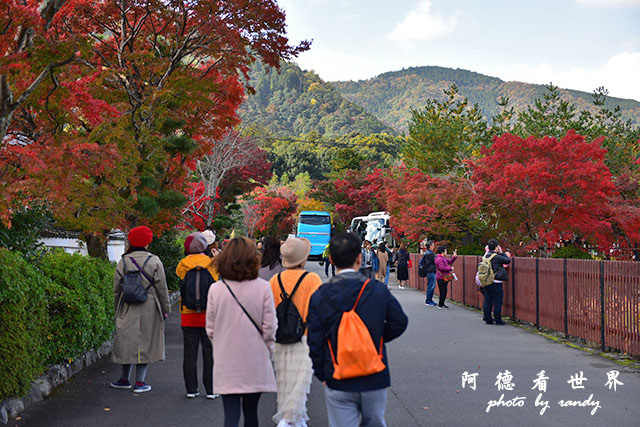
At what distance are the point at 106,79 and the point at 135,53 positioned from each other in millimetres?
1096

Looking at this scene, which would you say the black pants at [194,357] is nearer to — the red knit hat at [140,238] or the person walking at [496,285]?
the red knit hat at [140,238]

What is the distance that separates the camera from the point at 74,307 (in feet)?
26.0

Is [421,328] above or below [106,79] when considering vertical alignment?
below

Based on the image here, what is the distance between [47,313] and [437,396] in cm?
431

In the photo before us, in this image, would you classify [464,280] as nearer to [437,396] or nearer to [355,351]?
[437,396]

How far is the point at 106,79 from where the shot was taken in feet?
50.0

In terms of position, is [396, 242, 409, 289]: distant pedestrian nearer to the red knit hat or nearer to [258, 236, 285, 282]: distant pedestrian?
[258, 236, 285, 282]: distant pedestrian

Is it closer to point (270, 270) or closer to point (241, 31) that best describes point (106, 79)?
point (241, 31)

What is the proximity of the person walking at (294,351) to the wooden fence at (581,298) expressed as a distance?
18.5 ft

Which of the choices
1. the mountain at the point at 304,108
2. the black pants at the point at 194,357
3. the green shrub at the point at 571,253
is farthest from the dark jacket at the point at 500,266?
the mountain at the point at 304,108

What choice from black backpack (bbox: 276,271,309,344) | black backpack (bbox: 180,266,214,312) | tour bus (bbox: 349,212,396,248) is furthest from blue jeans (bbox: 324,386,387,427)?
tour bus (bbox: 349,212,396,248)

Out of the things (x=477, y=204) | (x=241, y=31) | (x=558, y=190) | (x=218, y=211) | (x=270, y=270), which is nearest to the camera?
(x=270, y=270)

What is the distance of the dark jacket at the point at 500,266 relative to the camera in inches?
550

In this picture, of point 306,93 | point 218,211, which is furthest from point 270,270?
point 306,93
